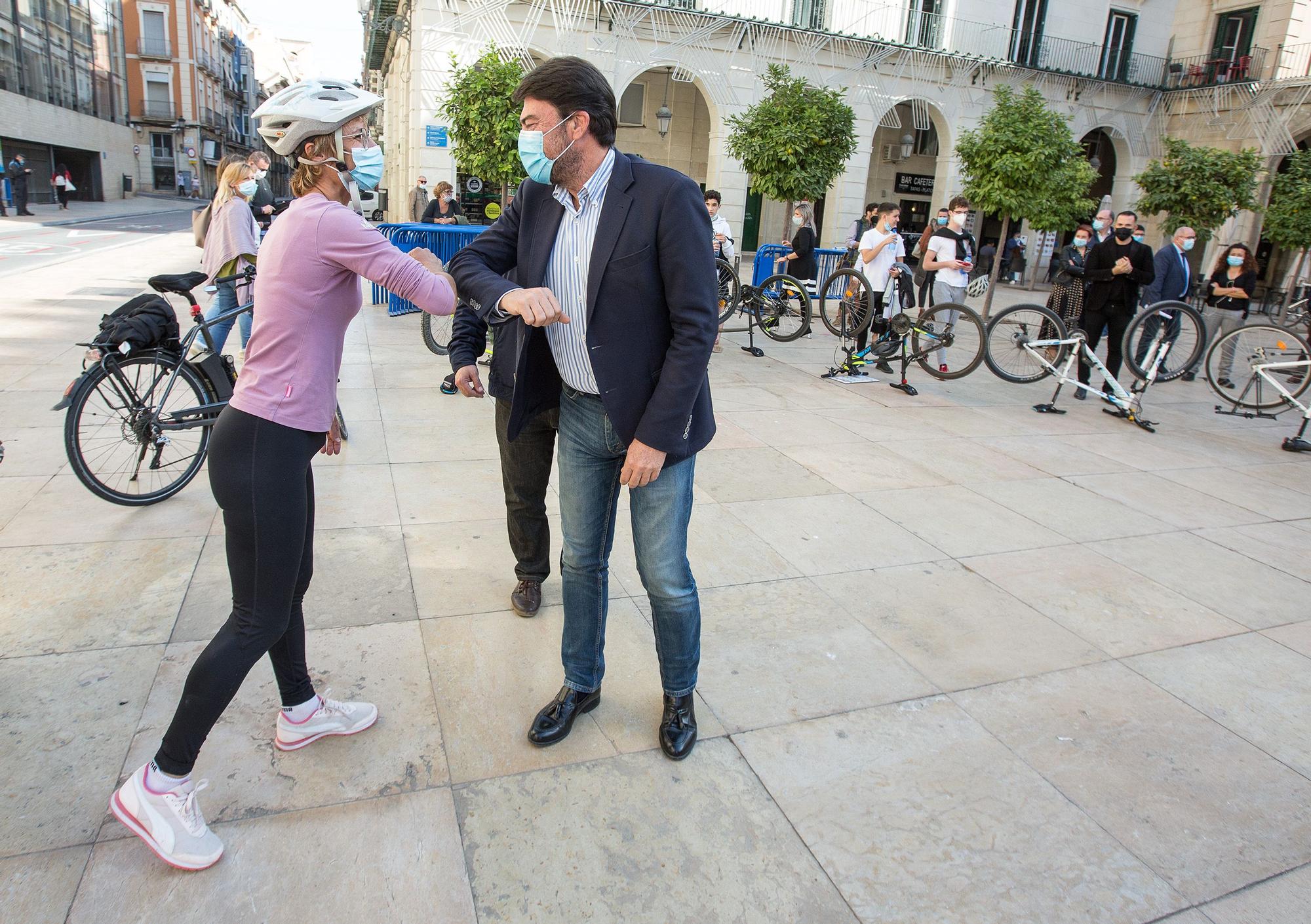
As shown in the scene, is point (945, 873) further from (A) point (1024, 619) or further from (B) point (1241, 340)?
(B) point (1241, 340)

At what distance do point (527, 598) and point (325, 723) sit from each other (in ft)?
3.44

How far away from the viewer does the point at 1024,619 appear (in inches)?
144

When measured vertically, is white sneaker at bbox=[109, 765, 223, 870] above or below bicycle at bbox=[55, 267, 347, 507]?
below

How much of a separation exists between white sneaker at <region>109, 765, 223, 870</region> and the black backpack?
2718 mm

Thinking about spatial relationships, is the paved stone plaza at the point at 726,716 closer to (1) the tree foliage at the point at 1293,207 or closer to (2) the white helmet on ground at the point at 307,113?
(2) the white helmet on ground at the point at 307,113

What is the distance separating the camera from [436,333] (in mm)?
8391

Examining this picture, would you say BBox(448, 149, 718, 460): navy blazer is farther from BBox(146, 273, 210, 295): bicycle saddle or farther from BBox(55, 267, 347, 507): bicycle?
BBox(146, 273, 210, 295): bicycle saddle

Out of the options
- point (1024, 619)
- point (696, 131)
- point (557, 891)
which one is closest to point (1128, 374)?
point (1024, 619)

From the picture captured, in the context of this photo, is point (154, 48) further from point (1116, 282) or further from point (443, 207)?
point (1116, 282)

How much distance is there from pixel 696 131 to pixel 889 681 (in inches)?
1036

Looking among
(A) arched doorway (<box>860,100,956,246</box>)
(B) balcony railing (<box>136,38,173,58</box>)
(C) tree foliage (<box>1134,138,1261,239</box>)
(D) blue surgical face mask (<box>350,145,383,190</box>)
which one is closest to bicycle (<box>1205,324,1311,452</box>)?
(D) blue surgical face mask (<box>350,145,383,190</box>)

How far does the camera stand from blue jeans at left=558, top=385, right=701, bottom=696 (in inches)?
95.9

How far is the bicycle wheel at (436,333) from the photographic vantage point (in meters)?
8.00

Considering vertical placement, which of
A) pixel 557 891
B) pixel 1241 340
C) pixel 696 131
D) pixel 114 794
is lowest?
pixel 557 891
